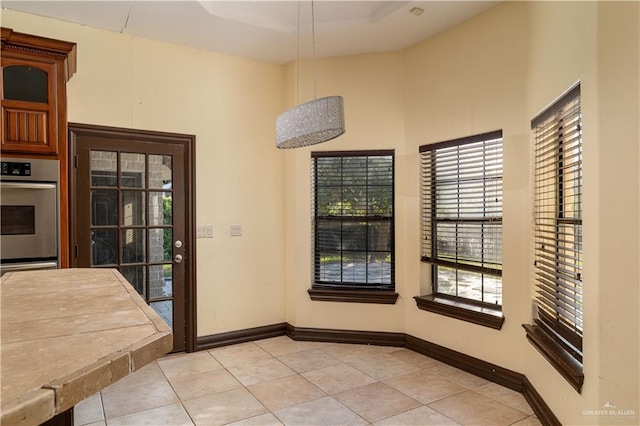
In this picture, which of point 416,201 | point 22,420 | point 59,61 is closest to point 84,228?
point 59,61

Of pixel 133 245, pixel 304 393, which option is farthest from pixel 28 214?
pixel 304 393

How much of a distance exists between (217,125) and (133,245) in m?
1.38

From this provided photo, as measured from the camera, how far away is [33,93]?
9.20 ft

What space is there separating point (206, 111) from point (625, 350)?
3665mm

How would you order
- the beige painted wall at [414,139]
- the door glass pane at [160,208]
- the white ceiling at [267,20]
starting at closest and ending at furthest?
1. the beige painted wall at [414,139]
2. the white ceiling at [267,20]
3. the door glass pane at [160,208]

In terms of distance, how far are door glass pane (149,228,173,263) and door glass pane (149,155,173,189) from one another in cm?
41

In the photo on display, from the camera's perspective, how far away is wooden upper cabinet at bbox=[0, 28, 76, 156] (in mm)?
2705

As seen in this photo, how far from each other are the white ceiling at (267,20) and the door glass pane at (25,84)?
67 cm

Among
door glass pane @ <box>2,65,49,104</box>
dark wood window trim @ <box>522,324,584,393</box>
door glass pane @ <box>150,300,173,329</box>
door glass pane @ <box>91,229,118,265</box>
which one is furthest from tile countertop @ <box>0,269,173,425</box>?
door glass pane @ <box>150,300,173,329</box>

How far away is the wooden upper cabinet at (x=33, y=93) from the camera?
2.71 m

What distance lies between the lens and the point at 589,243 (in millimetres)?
2010

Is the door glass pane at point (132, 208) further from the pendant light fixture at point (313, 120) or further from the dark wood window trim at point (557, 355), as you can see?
the dark wood window trim at point (557, 355)

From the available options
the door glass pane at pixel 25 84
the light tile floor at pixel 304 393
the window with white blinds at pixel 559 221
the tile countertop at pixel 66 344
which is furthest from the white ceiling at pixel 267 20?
the light tile floor at pixel 304 393

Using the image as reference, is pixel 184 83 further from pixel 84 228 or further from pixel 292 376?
pixel 292 376
